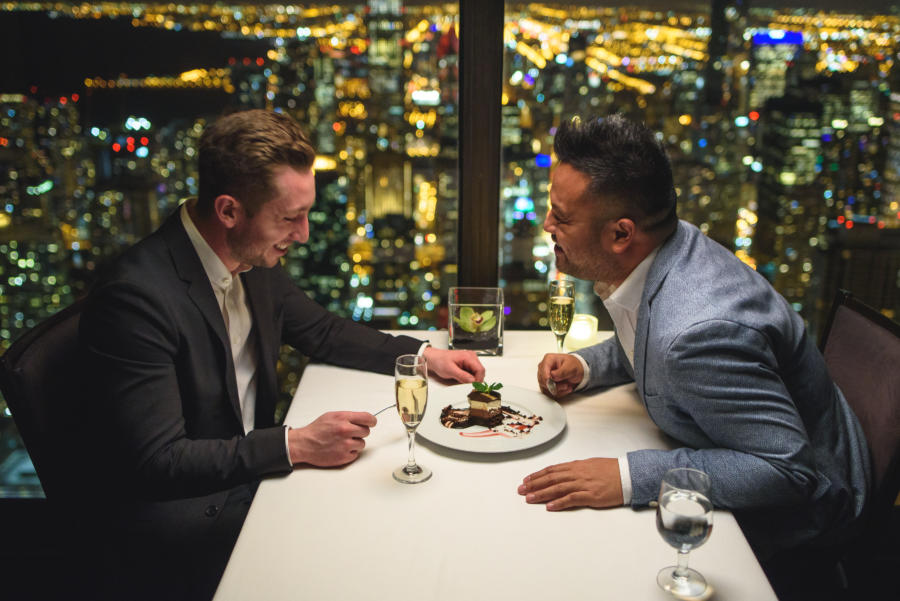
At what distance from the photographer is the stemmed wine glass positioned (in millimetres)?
921

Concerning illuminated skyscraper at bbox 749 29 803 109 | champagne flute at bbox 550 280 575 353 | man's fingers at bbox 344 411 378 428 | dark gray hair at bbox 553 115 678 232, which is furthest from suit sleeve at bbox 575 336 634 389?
illuminated skyscraper at bbox 749 29 803 109

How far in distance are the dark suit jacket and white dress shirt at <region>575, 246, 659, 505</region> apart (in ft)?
2.17

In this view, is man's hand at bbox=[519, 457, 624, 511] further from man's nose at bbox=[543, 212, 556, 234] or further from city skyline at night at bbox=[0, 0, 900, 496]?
city skyline at night at bbox=[0, 0, 900, 496]

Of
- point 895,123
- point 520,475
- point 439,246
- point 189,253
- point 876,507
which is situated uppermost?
point 895,123

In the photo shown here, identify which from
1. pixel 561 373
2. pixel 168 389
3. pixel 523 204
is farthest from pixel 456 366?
pixel 523 204

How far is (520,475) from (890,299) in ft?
7.70

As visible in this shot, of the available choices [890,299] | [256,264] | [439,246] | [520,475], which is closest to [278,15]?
[439,246]

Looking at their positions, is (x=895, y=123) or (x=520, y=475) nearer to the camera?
(x=520, y=475)

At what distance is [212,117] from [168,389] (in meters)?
1.45

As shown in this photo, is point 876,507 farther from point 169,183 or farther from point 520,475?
point 169,183

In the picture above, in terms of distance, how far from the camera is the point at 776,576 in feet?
4.77

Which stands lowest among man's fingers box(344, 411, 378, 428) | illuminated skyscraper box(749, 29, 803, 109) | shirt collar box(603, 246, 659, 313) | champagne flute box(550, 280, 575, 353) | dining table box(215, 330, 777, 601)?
dining table box(215, 330, 777, 601)

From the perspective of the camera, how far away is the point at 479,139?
2.27 meters

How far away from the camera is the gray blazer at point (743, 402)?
1161 mm
